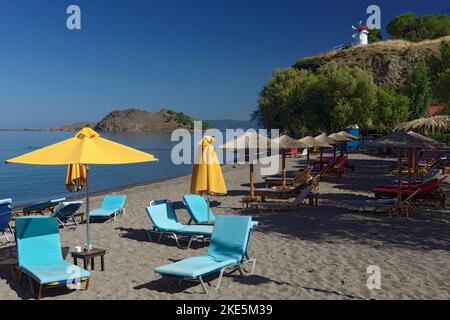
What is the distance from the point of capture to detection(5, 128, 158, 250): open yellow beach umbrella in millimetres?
6523

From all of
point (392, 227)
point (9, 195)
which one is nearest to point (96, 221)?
point (392, 227)

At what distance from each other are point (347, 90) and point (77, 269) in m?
31.1

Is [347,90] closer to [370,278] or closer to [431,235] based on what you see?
[431,235]

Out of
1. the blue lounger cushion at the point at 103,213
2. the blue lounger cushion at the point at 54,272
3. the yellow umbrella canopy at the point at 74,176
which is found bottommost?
the blue lounger cushion at the point at 103,213

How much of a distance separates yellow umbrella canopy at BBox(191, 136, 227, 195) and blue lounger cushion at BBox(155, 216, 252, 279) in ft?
8.78

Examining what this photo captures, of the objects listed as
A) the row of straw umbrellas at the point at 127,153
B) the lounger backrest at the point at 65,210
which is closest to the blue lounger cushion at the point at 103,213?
the lounger backrest at the point at 65,210

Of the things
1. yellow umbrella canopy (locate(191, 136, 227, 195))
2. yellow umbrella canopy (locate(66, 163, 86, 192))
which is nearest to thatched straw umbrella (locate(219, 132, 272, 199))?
yellow umbrella canopy (locate(191, 136, 227, 195))

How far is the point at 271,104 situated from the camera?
44.1 metres

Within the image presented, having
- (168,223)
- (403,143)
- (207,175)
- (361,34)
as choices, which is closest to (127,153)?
(168,223)

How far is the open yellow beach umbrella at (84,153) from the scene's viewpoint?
6523mm

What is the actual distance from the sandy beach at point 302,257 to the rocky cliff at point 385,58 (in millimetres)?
64504

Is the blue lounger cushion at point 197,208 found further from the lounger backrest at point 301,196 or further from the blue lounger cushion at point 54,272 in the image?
the blue lounger cushion at point 54,272

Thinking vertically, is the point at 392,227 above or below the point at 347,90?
below
